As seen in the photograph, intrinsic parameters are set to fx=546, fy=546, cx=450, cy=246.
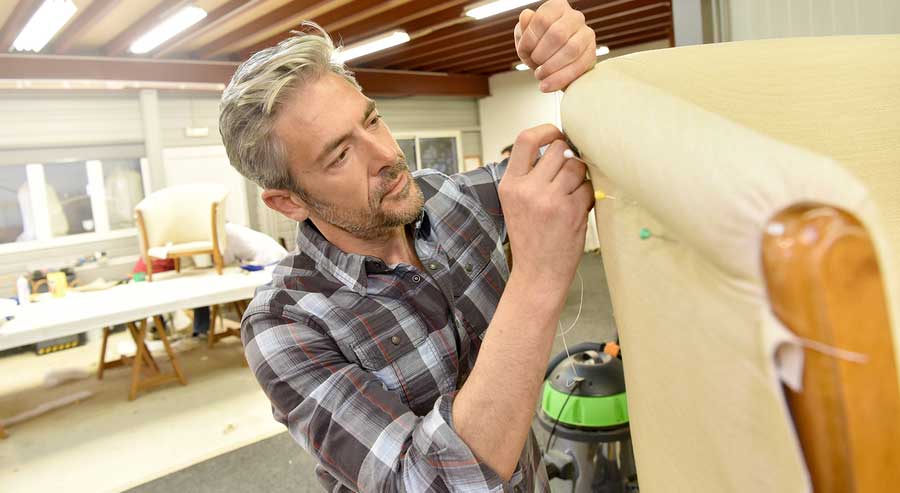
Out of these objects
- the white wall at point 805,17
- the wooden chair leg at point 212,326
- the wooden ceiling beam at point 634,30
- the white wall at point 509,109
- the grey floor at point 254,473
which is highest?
the wooden ceiling beam at point 634,30

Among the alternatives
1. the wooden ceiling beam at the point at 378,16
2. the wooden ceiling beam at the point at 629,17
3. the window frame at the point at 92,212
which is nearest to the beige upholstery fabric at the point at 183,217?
the wooden ceiling beam at the point at 378,16

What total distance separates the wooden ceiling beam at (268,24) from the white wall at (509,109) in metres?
4.80

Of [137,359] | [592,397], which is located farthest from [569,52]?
[137,359]

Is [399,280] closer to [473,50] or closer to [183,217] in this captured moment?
[183,217]

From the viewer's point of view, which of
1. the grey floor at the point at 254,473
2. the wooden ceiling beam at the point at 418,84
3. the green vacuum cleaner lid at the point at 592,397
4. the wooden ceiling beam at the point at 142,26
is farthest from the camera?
the wooden ceiling beam at the point at 418,84

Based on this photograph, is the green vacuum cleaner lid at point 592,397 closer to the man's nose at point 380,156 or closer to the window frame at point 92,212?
the man's nose at point 380,156

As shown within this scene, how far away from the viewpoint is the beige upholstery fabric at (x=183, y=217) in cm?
474

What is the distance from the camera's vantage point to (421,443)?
0.78m

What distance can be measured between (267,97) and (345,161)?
189mm

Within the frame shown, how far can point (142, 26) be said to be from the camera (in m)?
5.48

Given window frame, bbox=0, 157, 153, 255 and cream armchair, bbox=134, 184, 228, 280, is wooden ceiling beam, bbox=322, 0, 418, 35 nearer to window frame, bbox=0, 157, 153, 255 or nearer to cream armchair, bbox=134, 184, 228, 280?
cream armchair, bbox=134, 184, 228, 280

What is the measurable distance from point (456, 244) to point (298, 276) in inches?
13.5

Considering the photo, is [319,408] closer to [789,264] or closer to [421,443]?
[421,443]

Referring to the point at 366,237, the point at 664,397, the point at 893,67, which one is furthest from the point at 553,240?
the point at 366,237
